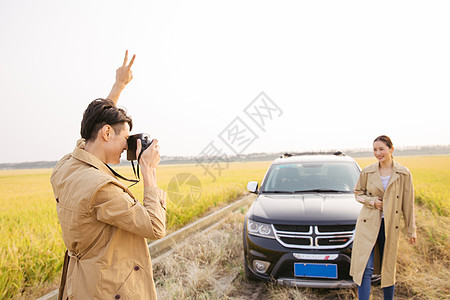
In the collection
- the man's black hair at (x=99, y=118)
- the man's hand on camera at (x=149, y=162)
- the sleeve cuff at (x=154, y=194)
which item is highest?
the man's black hair at (x=99, y=118)

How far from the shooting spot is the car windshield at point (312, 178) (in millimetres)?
4230

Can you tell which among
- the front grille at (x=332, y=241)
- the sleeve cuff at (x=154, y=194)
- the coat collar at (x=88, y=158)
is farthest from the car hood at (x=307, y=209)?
the coat collar at (x=88, y=158)

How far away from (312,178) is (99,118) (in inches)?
152

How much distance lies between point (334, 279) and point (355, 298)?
32 centimetres

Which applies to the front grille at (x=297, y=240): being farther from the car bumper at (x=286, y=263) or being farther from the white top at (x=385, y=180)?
the white top at (x=385, y=180)

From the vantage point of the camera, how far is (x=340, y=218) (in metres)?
3.16

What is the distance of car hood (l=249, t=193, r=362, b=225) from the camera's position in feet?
10.4

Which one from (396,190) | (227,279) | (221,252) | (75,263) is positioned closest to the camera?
(75,263)

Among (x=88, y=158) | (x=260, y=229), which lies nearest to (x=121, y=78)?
(x=88, y=158)

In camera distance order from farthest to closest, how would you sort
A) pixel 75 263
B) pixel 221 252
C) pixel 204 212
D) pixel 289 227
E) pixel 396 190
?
pixel 204 212 → pixel 221 252 → pixel 289 227 → pixel 396 190 → pixel 75 263

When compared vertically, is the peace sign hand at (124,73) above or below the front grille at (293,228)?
above

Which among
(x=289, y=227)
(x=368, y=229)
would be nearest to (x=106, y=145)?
(x=289, y=227)

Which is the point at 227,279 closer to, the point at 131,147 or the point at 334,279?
the point at 334,279

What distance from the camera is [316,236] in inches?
122
